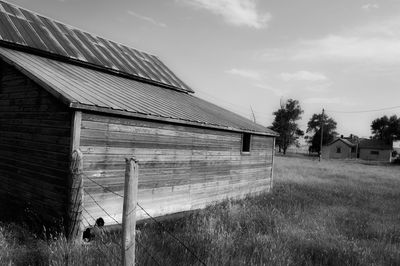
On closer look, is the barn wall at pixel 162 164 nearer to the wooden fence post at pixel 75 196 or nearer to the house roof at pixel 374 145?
the wooden fence post at pixel 75 196

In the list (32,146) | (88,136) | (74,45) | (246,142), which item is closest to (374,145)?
(246,142)

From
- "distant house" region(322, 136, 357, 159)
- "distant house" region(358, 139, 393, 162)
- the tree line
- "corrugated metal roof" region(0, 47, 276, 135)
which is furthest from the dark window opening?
"distant house" region(322, 136, 357, 159)

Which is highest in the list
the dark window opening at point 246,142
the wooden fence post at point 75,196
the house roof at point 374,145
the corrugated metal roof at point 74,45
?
the corrugated metal roof at point 74,45

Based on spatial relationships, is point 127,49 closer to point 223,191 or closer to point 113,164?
point 223,191

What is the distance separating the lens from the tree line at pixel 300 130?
72894 millimetres

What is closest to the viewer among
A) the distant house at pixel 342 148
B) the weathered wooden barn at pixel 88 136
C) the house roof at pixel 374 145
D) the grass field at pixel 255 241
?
the grass field at pixel 255 241

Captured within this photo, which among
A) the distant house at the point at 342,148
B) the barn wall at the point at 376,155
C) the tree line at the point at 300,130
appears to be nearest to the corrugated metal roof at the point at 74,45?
the tree line at the point at 300,130

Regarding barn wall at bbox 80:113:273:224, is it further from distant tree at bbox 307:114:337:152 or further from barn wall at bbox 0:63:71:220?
distant tree at bbox 307:114:337:152

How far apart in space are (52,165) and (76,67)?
5414 millimetres

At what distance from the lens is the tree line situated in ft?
239

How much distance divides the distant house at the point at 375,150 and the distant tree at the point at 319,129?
6.88 m

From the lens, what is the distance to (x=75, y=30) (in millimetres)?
15469

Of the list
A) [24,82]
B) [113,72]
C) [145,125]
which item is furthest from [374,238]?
[113,72]

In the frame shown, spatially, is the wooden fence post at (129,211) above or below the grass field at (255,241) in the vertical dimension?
above
